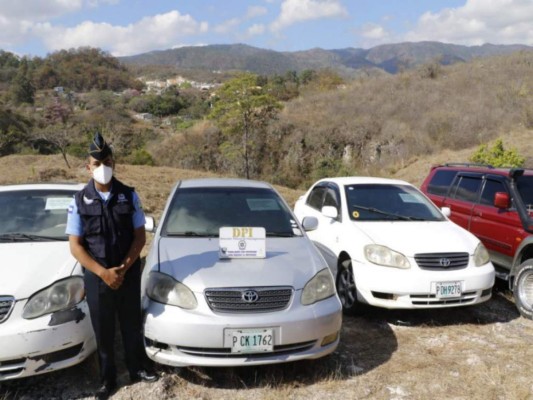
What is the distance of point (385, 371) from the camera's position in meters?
3.89

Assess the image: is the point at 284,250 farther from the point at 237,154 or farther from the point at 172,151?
the point at 172,151

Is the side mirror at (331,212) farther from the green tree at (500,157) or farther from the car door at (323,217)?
the green tree at (500,157)

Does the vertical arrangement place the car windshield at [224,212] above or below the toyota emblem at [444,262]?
above

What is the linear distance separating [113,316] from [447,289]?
3168mm

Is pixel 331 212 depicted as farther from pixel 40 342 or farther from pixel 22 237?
pixel 40 342

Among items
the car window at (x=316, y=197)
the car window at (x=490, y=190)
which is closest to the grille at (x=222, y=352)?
the car window at (x=316, y=197)

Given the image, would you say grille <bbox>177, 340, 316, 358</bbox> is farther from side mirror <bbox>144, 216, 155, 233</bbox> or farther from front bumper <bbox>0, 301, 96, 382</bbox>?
side mirror <bbox>144, 216, 155, 233</bbox>

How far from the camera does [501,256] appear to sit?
19.0ft

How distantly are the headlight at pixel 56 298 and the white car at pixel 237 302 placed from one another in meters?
0.50

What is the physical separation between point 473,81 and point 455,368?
120 ft

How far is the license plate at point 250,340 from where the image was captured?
129 inches

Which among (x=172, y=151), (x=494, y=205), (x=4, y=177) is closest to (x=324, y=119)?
(x=172, y=151)

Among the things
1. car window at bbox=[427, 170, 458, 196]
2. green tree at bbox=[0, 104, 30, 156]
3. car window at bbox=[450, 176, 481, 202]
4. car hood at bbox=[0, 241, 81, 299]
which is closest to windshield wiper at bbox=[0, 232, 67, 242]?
car hood at bbox=[0, 241, 81, 299]

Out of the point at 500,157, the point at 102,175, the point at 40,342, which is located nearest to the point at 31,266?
the point at 40,342
